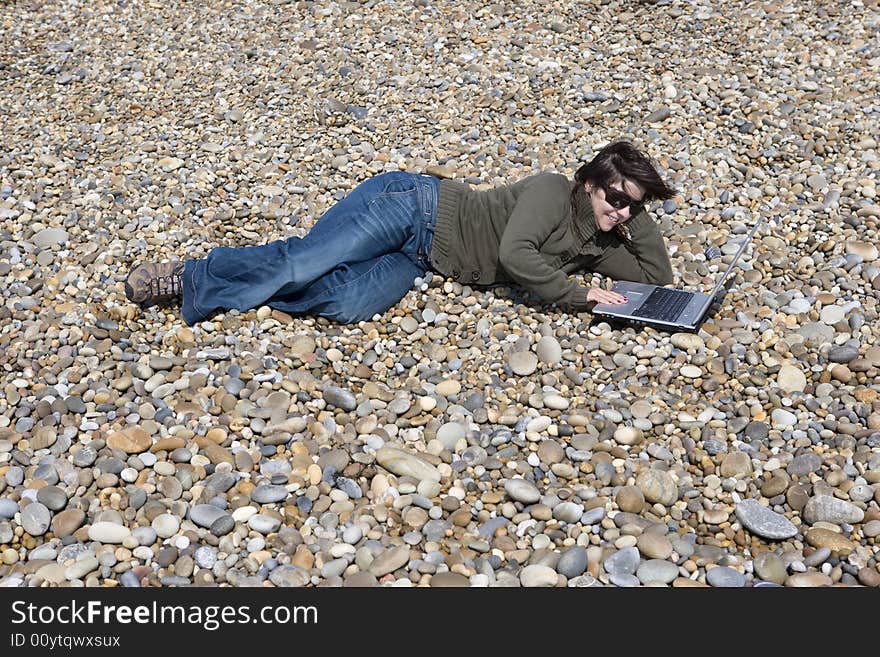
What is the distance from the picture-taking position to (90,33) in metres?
8.20

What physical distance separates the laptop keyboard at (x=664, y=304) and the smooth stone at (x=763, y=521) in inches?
46.0

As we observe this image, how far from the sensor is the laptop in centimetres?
436

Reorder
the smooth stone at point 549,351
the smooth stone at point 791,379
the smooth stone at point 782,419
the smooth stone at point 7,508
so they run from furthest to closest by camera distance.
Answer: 1. the smooth stone at point 549,351
2. the smooth stone at point 791,379
3. the smooth stone at point 782,419
4. the smooth stone at point 7,508

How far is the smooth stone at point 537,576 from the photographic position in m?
3.18

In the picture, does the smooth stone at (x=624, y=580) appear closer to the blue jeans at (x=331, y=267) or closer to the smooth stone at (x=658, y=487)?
the smooth stone at (x=658, y=487)

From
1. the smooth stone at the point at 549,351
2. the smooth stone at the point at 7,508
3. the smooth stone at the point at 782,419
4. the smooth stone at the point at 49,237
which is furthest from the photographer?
the smooth stone at the point at 49,237

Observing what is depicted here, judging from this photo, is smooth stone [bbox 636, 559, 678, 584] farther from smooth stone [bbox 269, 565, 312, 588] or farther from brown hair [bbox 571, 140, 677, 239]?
brown hair [bbox 571, 140, 677, 239]

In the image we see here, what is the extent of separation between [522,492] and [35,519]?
1.89m

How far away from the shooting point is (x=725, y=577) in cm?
317

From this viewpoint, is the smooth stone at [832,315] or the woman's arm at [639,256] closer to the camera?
the smooth stone at [832,315]

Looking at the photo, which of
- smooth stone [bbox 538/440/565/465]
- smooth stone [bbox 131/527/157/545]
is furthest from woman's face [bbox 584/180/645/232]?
smooth stone [bbox 131/527/157/545]

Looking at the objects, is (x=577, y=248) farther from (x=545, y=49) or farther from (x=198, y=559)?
(x=545, y=49)

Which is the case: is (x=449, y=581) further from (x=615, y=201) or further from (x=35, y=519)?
(x=615, y=201)

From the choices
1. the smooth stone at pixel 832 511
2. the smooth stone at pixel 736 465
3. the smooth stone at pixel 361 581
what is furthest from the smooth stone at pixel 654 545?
the smooth stone at pixel 361 581
